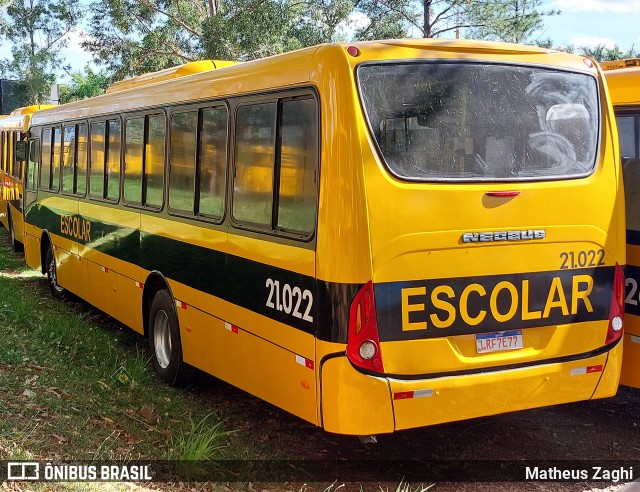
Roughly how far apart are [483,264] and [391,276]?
67cm

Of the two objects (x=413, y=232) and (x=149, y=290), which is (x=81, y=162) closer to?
(x=149, y=290)

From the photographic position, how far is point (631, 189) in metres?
6.09

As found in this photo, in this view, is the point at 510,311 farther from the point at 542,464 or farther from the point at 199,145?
the point at 199,145

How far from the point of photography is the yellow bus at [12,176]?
16.2 m

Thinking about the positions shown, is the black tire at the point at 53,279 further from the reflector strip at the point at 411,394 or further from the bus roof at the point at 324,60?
the reflector strip at the point at 411,394

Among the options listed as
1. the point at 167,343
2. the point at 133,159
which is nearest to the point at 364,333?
the point at 167,343

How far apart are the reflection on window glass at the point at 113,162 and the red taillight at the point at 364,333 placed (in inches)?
192

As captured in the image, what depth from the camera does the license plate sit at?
16.1 ft

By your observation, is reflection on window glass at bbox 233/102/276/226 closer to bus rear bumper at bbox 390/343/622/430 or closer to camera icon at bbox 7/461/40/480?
bus rear bumper at bbox 390/343/622/430

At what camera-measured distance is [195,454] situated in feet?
16.9

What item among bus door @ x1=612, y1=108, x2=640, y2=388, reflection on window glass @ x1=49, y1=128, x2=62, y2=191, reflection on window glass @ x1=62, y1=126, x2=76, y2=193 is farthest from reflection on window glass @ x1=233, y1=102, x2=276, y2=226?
reflection on window glass @ x1=49, y1=128, x2=62, y2=191

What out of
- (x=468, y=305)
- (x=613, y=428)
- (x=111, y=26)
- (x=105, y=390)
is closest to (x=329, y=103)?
(x=468, y=305)

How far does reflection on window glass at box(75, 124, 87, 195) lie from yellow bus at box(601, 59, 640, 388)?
6481 millimetres

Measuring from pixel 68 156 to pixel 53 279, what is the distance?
2.02 m
